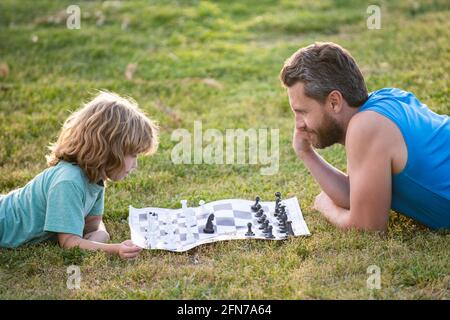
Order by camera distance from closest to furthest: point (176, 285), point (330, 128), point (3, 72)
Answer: point (176, 285) < point (330, 128) < point (3, 72)

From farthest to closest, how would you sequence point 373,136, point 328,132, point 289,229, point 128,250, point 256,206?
1. point 256,206
2. point 289,229
3. point 328,132
4. point 128,250
5. point 373,136

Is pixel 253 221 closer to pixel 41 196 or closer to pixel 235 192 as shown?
pixel 235 192

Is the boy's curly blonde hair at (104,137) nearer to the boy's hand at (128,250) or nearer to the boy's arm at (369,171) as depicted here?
the boy's hand at (128,250)

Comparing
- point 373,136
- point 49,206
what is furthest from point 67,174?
point 373,136

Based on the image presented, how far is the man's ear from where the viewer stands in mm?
4457

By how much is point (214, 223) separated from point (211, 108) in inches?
119

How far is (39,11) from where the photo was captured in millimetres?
10938

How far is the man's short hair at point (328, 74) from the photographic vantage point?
4453 mm

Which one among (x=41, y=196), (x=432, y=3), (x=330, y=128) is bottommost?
(x=41, y=196)

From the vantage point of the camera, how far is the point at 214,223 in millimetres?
4891

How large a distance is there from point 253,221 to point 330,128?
960mm

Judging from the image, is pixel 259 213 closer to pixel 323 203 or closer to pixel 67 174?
pixel 323 203
